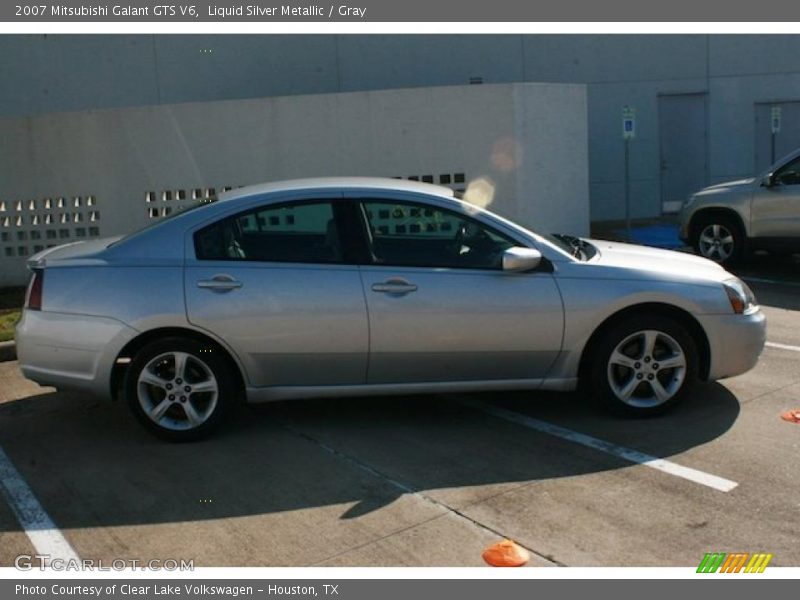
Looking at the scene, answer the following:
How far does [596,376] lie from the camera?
5.54m

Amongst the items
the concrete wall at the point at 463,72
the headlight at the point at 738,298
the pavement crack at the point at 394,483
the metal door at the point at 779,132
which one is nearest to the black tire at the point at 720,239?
the concrete wall at the point at 463,72

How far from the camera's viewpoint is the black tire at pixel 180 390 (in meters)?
5.33

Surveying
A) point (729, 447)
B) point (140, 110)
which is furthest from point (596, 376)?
point (140, 110)

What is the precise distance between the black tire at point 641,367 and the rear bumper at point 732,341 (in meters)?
0.13

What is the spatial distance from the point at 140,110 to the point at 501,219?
7150mm

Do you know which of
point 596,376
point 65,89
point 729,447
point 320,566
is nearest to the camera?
point 320,566

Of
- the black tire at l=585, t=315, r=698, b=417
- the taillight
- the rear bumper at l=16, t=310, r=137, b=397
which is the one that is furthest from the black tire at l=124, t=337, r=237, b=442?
the black tire at l=585, t=315, r=698, b=417

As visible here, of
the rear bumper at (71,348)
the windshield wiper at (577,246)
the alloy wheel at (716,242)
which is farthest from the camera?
the alloy wheel at (716,242)

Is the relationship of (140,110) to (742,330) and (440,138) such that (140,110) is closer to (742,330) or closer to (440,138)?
(440,138)

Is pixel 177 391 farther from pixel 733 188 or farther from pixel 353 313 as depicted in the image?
pixel 733 188

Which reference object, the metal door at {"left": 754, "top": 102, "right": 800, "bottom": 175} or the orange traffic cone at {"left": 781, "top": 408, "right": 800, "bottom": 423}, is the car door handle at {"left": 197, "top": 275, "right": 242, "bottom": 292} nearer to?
the orange traffic cone at {"left": 781, "top": 408, "right": 800, "bottom": 423}

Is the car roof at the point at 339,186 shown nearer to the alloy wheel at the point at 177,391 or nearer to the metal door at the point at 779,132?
the alloy wheel at the point at 177,391

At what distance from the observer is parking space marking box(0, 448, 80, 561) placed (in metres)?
4.18

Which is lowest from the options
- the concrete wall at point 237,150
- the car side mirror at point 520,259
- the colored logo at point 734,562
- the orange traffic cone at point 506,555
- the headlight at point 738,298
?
the colored logo at point 734,562
